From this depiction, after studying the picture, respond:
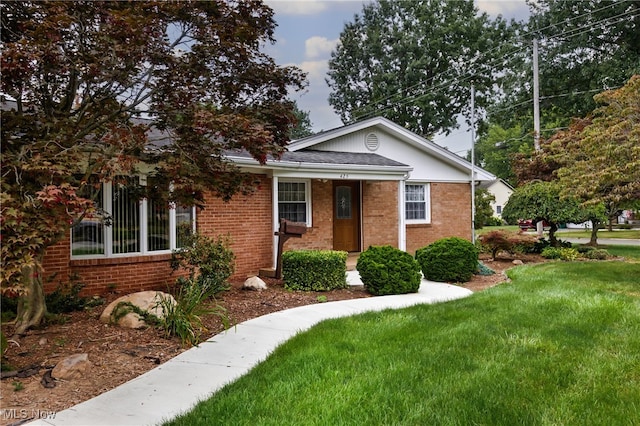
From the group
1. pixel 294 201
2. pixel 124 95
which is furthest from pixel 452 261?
pixel 124 95

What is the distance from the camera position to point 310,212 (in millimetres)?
12641

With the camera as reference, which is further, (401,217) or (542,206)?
(542,206)

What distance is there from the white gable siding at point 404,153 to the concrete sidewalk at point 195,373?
782 cm

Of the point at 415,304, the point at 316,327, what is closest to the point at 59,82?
the point at 316,327

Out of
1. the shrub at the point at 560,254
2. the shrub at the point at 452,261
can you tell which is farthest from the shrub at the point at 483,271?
the shrub at the point at 560,254

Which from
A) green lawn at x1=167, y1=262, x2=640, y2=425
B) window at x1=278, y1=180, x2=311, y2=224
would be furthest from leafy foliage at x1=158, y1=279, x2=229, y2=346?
window at x1=278, y1=180, x2=311, y2=224

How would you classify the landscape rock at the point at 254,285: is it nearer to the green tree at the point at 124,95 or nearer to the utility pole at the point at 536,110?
the green tree at the point at 124,95

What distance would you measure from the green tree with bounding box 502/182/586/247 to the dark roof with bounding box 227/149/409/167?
192 inches

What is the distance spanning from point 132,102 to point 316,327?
3797mm

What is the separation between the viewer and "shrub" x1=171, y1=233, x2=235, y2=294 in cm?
841

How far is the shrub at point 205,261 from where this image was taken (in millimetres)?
8414

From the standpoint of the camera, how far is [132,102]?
571 cm

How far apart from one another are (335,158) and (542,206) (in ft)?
23.6

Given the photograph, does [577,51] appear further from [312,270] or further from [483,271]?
[312,270]
